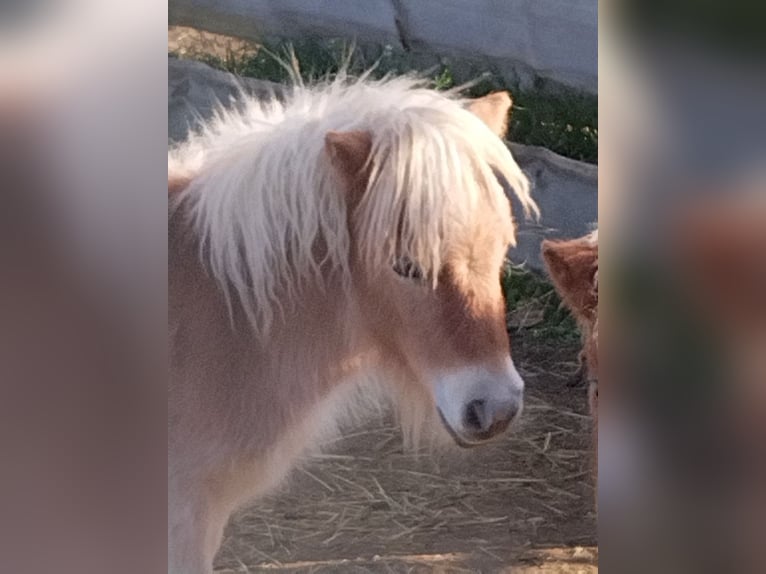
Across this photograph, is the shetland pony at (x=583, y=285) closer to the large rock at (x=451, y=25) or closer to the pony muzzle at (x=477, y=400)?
the pony muzzle at (x=477, y=400)

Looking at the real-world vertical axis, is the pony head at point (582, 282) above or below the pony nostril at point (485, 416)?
above

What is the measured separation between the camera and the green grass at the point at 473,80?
2.04 meters

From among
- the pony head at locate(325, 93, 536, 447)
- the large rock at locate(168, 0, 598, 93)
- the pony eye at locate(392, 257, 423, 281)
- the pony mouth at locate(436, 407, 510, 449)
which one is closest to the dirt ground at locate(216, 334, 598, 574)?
the pony mouth at locate(436, 407, 510, 449)

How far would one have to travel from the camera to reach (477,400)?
205 cm

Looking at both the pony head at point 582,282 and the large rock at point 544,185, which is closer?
the large rock at point 544,185

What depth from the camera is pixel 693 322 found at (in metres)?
2.13

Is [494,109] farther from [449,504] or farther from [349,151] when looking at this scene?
[449,504]

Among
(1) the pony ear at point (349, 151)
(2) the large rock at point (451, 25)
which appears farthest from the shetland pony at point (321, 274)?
(2) the large rock at point (451, 25)

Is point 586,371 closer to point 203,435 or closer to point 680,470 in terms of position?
point 680,470

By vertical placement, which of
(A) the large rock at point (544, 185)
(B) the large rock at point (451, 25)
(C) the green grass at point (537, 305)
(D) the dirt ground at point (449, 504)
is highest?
(B) the large rock at point (451, 25)

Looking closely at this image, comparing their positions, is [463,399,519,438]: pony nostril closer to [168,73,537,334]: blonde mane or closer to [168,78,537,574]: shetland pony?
[168,78,537,574]: shetland pony

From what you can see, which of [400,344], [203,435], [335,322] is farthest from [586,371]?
[203,435]

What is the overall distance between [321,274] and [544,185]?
0.56 meters

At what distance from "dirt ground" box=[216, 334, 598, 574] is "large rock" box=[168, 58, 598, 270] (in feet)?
0.77
